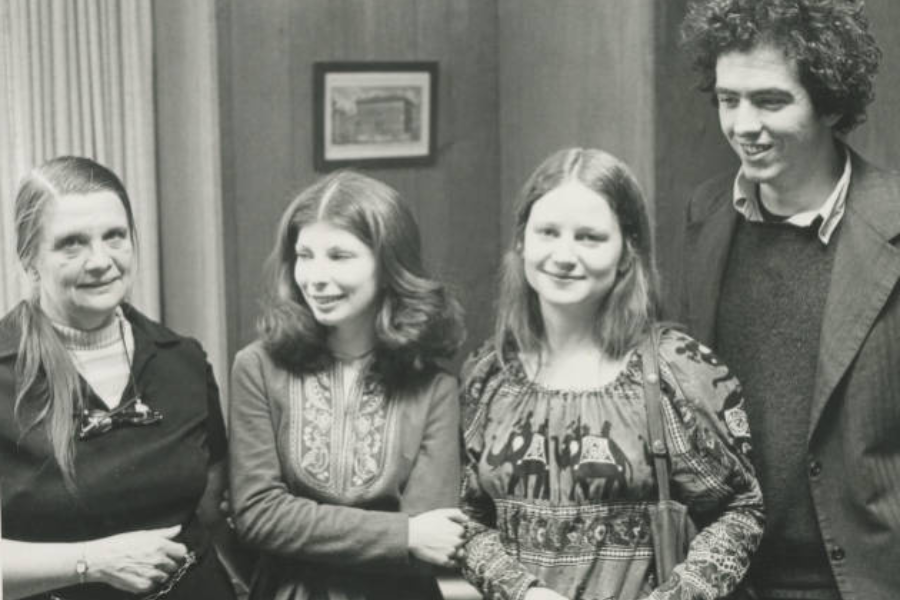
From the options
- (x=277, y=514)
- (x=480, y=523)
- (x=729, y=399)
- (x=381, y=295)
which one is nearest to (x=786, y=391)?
(x=729, y=399)

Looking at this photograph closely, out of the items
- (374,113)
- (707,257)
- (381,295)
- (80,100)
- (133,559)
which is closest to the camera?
(133,559)

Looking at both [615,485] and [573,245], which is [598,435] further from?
[573,245]

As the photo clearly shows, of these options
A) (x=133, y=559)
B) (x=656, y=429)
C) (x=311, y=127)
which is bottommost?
(x=133, y=559)

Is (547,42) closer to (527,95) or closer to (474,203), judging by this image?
(527,95)

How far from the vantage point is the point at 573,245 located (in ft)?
8.71

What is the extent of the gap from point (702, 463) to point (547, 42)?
193 centimetres

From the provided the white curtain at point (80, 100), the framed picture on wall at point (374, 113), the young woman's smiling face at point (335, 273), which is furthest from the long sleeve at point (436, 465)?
the framed picture on wall at point (374, 113)

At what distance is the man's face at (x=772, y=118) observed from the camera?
2768 mm

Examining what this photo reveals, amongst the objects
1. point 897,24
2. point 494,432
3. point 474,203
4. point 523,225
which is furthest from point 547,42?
point 494,432

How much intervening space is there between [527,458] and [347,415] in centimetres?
Answer: 39

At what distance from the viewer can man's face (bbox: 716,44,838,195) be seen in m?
2.77

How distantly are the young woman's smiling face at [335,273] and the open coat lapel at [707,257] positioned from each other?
0.71 meters

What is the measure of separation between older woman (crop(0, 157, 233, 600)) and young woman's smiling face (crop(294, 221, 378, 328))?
0.34m

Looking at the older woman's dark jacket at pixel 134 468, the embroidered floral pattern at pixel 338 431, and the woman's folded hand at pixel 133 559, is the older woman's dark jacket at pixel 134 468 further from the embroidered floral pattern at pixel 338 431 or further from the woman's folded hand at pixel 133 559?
the embroidered floral pattern at pixel 338 431
